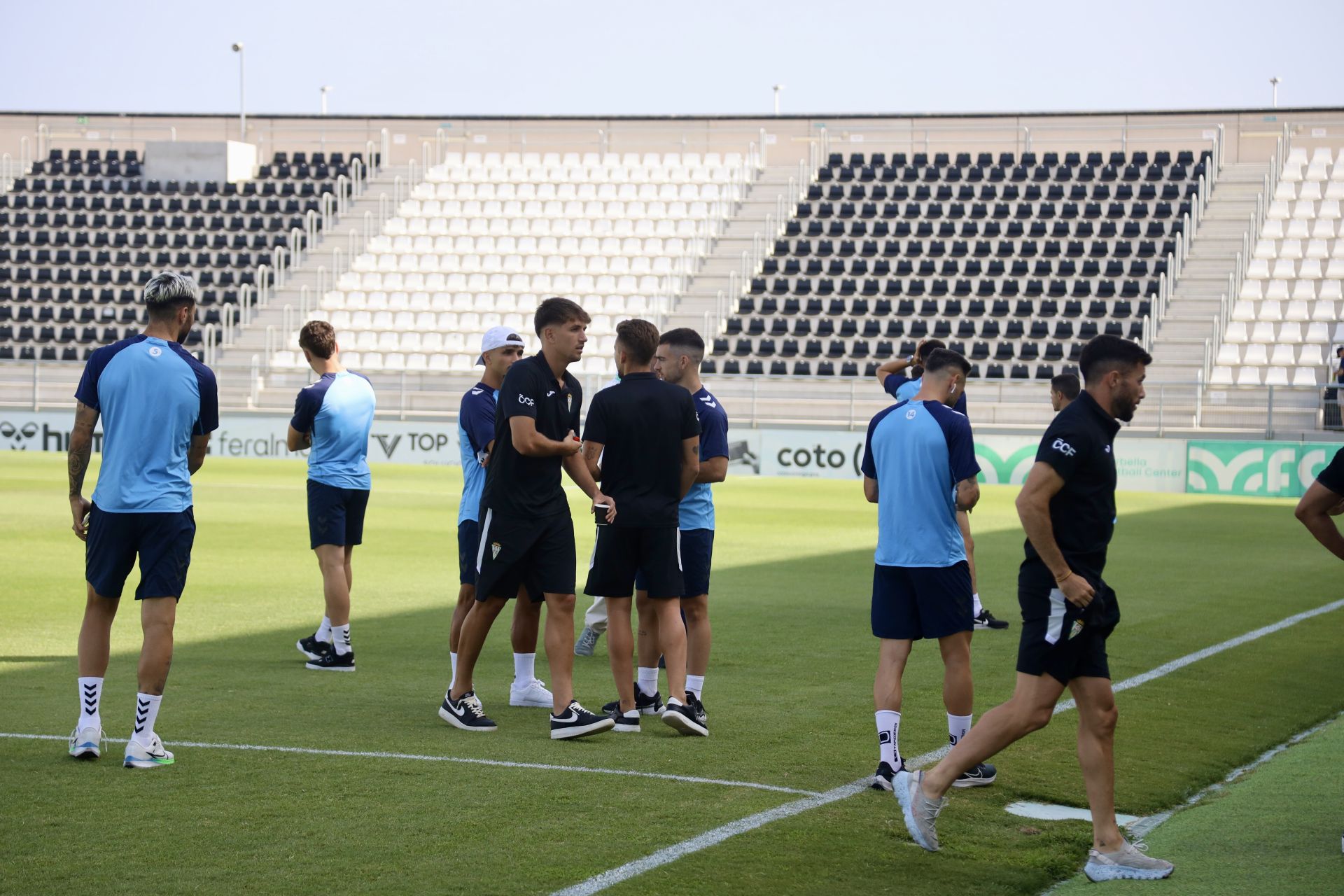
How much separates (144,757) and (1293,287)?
122 feet

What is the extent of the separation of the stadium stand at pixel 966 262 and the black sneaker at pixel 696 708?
2832 cm

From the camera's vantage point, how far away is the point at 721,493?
2678cm

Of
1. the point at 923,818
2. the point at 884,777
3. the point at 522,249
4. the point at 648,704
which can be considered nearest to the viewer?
the point at 923,818

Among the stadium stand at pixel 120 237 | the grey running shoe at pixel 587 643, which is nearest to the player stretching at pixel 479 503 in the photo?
Result: the grey running shoe at pixel 587 643

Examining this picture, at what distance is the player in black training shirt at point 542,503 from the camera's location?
7621 mm

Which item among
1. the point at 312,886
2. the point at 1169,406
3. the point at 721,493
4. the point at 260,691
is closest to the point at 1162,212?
the point at 1169,406

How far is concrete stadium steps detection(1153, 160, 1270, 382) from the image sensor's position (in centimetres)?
3681

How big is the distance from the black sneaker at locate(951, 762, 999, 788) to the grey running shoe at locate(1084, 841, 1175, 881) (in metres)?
1.28

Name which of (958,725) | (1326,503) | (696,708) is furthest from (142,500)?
(1326,503)

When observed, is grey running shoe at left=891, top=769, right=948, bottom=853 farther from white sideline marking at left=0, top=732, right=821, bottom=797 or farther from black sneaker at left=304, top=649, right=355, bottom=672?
black sneaker at left=304, top=649, right=355, bottom=672

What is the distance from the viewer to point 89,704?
23.0 ft

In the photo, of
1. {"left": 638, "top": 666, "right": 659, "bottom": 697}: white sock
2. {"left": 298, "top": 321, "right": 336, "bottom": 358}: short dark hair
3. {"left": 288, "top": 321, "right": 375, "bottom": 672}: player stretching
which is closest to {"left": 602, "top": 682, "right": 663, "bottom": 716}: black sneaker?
{"left": 638, "top": 666, "right": 659, "bottom": 697}: white sock

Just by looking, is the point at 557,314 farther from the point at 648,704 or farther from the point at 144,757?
the point at 144,757

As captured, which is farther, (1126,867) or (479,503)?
(479,503)
